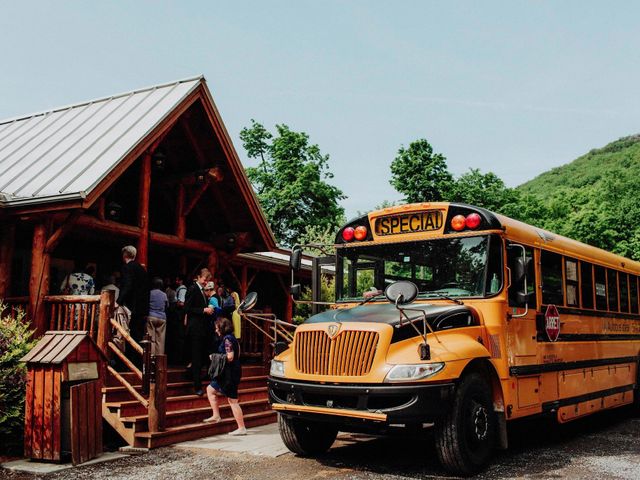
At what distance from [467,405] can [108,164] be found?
6.43 metres

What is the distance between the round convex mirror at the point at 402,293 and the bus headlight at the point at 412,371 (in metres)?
0.62

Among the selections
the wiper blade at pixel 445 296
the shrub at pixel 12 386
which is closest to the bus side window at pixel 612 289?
the wiper blade at pixel 445 296

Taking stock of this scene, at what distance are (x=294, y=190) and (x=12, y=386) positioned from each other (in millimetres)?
36580

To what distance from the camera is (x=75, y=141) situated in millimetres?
12062

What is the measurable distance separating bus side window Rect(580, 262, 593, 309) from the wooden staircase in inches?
202

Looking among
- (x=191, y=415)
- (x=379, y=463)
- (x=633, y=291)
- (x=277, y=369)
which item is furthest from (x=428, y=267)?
(x=633, y=291)

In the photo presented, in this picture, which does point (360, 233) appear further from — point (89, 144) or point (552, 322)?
point (89, 144)

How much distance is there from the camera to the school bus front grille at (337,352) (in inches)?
257

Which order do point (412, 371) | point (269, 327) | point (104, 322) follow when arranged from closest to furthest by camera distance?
point (412, 371) < point (104, 322) < point (269, 327)

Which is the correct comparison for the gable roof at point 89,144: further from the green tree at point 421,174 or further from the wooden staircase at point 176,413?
the green tree at point 421,174

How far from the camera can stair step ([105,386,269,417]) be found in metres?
8.70

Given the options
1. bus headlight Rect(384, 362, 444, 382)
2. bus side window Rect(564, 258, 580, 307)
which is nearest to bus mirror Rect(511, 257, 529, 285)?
bus headlight Rect(384, 362, 444, 382)

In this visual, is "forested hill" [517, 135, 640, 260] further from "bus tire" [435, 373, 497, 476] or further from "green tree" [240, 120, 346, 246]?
"bus tire" [435, 373, 497, 476]

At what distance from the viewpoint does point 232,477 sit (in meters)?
6.64
